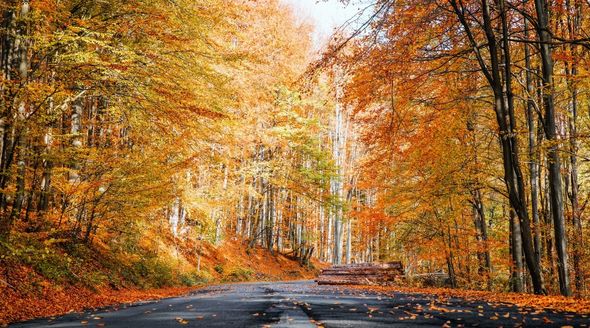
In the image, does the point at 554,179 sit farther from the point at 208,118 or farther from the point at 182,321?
the point at 208,118

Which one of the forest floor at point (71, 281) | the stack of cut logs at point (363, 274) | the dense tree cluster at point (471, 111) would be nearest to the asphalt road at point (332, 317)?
the forest floor at point (71, 281)

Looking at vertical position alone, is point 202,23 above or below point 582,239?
above

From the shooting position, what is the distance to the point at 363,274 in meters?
17.2

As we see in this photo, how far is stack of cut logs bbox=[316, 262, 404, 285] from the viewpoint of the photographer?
1680cm

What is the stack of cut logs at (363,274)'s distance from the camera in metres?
16.8

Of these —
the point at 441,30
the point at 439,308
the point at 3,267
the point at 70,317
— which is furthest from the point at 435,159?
the point at 3,267

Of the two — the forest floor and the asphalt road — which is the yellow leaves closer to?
the asphalt road

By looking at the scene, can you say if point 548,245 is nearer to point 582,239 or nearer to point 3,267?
point 582,239

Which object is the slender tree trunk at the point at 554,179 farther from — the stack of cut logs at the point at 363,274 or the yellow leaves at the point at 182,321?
the yellow leaves at the point at 182,321

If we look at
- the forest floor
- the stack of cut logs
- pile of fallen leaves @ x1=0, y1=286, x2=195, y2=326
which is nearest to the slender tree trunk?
the stack of cut logs

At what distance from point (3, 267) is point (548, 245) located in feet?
54.8

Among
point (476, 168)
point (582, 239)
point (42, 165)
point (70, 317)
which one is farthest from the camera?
point (582, 239)

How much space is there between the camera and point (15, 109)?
913cm

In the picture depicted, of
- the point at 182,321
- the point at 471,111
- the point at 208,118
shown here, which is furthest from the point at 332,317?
the point at 471,111
